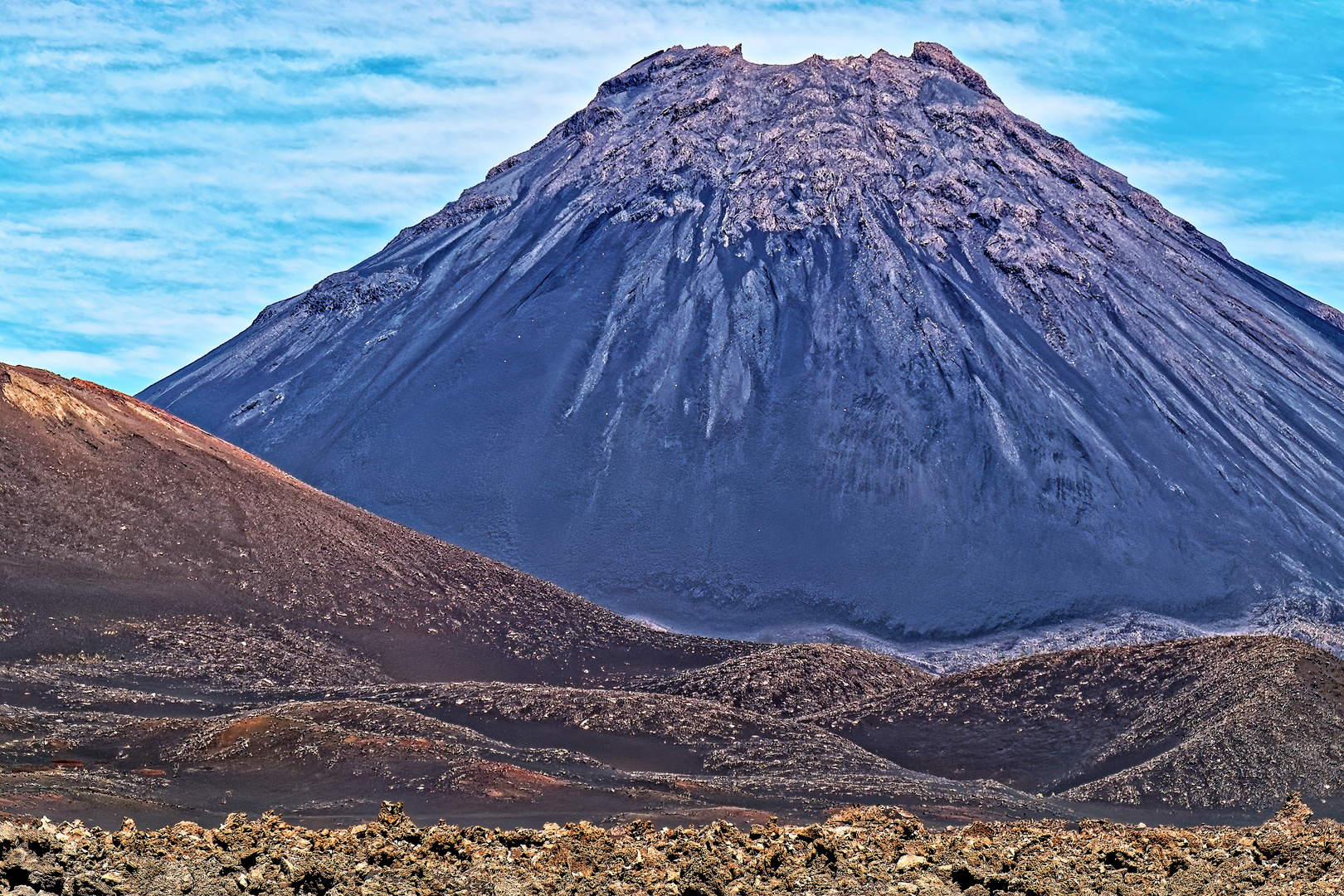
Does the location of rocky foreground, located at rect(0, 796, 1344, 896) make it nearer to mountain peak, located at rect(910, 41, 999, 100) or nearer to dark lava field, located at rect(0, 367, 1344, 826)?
dark lava field, located at rect(0, 367, 1344, 826)

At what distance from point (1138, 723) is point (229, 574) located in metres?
31.4

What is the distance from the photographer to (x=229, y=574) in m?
50.7

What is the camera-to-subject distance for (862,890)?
10961mm

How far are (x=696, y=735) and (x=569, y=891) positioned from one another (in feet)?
95.1

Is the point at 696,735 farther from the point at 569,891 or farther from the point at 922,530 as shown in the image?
the point at 922,530

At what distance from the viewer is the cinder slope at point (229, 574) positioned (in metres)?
45.9

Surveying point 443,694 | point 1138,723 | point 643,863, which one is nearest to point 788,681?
point 1138,723

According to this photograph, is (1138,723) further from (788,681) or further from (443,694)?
(443,694)

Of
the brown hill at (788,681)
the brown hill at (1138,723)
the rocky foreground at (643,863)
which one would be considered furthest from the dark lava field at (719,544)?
the brown hill at (788,681)

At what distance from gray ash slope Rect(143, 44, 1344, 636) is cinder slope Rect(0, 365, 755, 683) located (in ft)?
70.5

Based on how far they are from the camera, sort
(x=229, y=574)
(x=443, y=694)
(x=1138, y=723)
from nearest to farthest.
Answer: (x=1138, y=723), (x=443, y=694), (x=229, y=574)

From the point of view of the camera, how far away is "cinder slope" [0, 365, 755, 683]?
4594cm

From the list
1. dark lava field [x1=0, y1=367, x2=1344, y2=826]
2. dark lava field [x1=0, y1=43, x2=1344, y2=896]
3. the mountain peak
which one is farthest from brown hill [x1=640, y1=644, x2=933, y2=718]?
the mountain peak

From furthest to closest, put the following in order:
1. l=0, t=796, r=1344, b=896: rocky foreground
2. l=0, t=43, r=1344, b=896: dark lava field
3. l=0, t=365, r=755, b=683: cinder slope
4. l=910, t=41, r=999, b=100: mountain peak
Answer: l=910, t=41, r=999, b=100: mountain peak
l=0, t=365, r=755, b=683: cinder slope
l=0, t=43, r=1344, b=896: dark lava field
l=0, t=796, r=1344, b=896: rocky foreground
